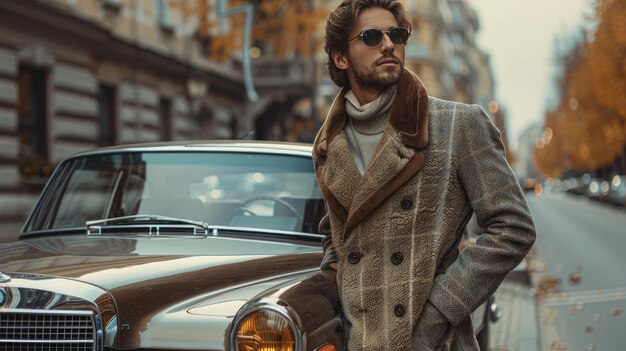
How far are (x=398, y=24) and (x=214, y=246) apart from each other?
51.0 inches

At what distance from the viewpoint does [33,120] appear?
Answer: 60.6 feet

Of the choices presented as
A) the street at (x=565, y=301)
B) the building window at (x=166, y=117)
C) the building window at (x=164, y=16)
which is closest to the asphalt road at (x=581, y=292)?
the street at (x=565, y=301)

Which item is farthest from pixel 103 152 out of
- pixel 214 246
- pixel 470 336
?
pixel 470 336

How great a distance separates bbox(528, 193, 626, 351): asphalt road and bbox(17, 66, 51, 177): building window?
30.5 ft

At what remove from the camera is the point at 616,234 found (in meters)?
24.6

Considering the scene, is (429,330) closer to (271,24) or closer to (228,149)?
(228,149)

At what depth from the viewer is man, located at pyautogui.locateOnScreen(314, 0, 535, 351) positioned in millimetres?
2756

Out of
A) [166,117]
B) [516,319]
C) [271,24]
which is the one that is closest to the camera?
[516,319]

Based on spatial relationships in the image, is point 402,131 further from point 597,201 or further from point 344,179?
point 597,201

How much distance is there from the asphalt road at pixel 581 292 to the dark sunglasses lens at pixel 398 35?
568 cm

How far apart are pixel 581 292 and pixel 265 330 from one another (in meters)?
9.83

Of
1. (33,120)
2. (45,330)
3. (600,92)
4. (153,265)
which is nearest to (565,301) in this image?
(153,265)

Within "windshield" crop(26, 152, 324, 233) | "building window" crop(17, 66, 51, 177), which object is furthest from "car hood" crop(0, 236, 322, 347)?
"building window" crop(17, 66, 51, 177)

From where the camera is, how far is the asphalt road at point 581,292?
8484 millimetres
